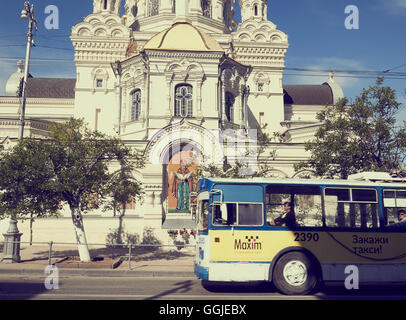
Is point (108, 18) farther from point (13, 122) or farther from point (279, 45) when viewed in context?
point (279, 45)

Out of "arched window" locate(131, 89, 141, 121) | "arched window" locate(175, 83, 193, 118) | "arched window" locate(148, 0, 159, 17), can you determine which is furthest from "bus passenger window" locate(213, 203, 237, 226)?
"arched window" locate(148, 0, 159, 17)

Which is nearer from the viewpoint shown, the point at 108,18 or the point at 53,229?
the point at 53,229

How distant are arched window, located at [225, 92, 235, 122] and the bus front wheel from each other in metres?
20.8

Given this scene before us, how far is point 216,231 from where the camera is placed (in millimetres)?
10797

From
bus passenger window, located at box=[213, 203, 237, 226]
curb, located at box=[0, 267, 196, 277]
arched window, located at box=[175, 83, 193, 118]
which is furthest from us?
arched window, located at box=[175, 83, 193, 118]

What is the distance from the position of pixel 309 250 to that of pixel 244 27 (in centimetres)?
3456

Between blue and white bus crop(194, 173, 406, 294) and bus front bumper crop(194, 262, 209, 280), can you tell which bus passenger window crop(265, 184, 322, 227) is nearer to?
blue and white bus crop(194, 173, 406, 294)

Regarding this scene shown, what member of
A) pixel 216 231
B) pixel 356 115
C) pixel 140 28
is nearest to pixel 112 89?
pixel 140 28

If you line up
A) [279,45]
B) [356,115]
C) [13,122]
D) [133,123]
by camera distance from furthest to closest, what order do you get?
[279,45], [13,122], [133,123], [356,115]

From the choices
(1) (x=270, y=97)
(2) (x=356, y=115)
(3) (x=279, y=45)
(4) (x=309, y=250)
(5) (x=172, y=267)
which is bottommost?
(5) (x=172, y=267)

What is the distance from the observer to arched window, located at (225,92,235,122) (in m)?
30.9

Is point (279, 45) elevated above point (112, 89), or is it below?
above

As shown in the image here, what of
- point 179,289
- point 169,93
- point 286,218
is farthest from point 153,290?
point 169,93

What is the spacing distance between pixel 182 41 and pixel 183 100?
195 inches
